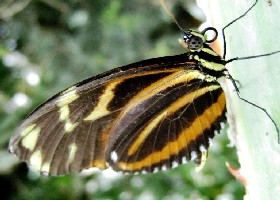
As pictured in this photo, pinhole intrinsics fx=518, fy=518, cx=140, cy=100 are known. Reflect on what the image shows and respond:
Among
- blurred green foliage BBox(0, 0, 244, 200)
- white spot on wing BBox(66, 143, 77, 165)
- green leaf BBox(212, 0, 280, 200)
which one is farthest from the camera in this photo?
blurred green foliage BBox(0, 0, 244, 200)

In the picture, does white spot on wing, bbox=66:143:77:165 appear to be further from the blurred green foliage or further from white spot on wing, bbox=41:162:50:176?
the blurred green foliage

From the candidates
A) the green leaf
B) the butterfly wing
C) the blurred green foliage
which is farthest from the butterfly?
the blurred green foliage

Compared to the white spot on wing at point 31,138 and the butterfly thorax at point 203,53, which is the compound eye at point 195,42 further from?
the white spot on wing at point 31,138

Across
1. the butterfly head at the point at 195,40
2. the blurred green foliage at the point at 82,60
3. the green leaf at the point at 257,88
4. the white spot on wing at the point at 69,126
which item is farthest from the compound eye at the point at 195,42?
the blurred green foliage at the point at 82,60

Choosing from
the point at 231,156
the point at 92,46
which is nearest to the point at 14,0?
the point at 92,46

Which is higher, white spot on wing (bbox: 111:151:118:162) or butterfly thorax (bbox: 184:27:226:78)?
butterfly thorax (bbox: 184:27:226:78)

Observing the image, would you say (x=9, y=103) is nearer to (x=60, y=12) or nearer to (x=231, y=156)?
(x=60, y=12)

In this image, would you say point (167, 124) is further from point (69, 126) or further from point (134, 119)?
point (69, 126)

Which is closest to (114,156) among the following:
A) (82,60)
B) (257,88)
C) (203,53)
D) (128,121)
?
(128,121)
